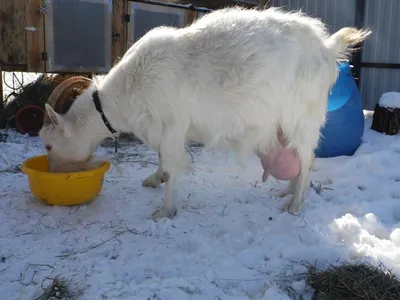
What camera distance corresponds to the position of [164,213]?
11.1ft

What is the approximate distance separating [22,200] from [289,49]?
2.57 metres

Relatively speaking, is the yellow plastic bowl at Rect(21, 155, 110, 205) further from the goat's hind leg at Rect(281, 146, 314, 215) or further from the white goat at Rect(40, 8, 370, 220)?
the goat's hind leg at Rect(281, 146, 314, 215)

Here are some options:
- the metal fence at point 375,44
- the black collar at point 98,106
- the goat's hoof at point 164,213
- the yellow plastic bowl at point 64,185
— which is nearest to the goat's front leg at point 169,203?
the goat's hoof at point 164,213

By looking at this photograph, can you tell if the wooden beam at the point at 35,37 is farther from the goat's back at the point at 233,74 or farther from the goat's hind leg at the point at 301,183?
the goat's hind leg at the point at 301,183

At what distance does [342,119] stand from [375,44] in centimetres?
342

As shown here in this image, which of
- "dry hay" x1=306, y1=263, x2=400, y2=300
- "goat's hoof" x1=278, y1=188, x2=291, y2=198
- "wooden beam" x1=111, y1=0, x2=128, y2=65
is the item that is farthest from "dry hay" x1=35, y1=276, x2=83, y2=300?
"wooden beam" x1=111, y1=0, x2=128, y2=65

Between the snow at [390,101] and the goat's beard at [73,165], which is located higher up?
the snow at [390,101]

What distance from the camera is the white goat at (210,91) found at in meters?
3.30

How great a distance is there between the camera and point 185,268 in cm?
257

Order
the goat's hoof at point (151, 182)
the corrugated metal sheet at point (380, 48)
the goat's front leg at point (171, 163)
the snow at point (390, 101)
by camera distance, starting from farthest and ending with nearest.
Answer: the corrugated metal sheet at point (380, 48) < the snow at point (390, 101) < the goat's hoof at point (151, 182) < the goat's front leg at point (171, 163)

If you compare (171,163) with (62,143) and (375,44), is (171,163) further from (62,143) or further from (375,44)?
(375,44)

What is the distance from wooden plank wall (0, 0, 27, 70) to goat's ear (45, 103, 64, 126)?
2744mm

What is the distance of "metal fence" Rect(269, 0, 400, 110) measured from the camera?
24.7 feet

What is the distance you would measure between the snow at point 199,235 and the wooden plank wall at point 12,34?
66.0 inches
